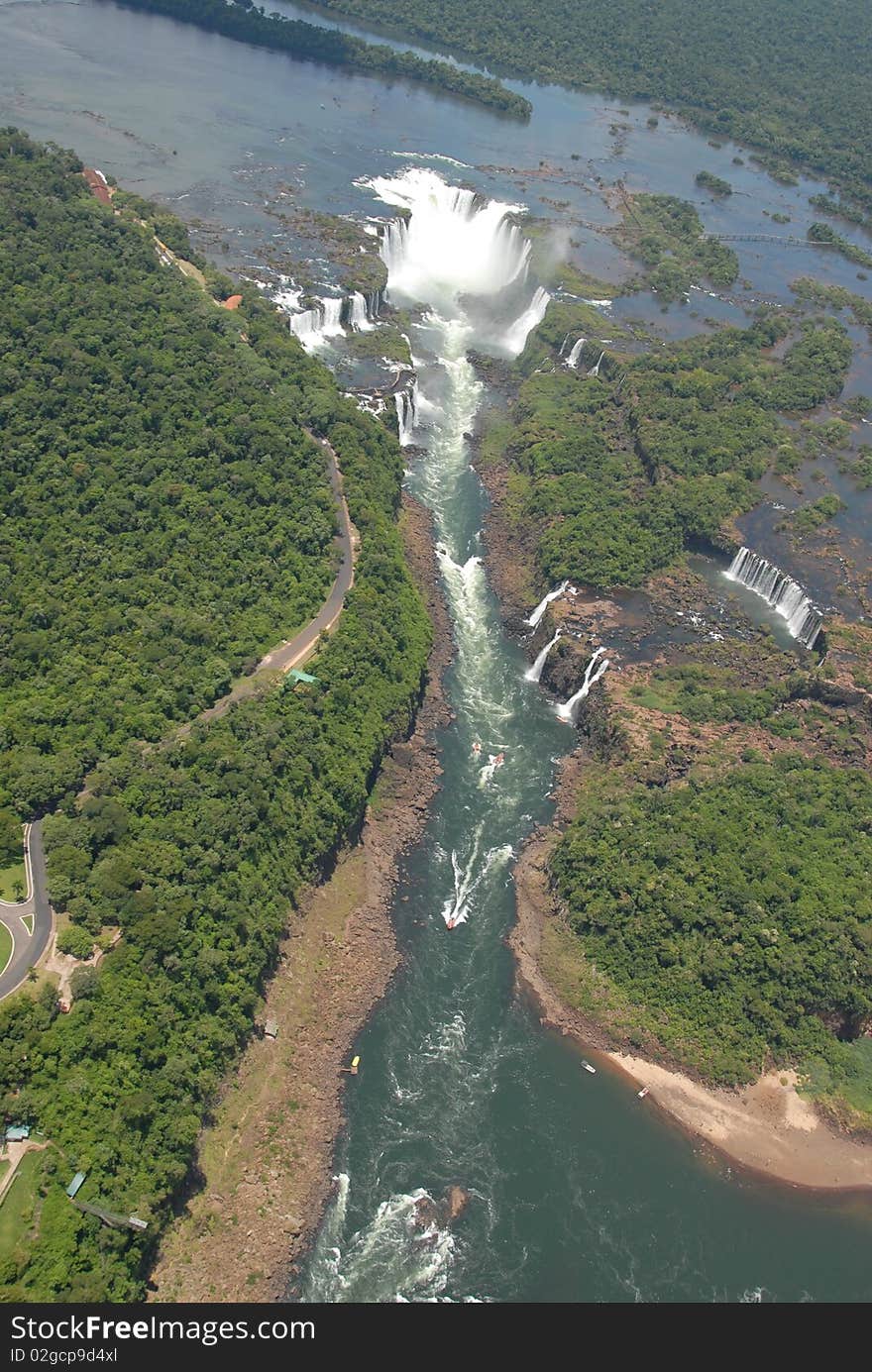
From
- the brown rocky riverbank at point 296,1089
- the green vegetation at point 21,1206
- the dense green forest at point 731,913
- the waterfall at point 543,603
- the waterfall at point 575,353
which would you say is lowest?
the brown rocky riverbank at point 296,1089

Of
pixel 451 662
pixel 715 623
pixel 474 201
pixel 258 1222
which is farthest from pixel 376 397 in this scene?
pixel 258 1222

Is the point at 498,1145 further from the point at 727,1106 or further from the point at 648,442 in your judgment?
the point at 648,442

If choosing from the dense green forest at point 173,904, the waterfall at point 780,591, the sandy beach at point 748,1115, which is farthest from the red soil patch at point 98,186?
the sandy beach at point 748,1115

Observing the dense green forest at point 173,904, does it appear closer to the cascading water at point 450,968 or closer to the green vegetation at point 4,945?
the green vegetation at point 4,945

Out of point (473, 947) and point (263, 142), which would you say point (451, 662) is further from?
point (263, 142)

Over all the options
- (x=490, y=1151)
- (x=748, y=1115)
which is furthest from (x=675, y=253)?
(x=490, y=1151)
